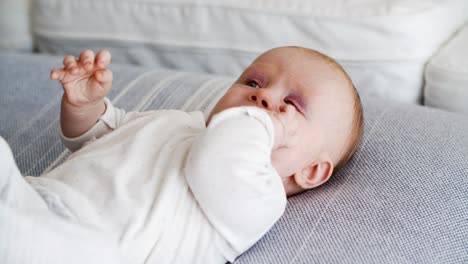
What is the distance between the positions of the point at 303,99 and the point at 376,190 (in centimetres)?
18

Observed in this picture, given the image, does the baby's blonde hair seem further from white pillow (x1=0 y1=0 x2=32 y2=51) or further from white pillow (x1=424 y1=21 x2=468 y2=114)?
white pillow (x1=0 y1=0 x2=32 y2=51)

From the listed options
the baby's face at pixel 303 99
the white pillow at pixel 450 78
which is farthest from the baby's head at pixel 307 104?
the white pillow at pixel 450 78

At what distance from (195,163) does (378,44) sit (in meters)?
0.68

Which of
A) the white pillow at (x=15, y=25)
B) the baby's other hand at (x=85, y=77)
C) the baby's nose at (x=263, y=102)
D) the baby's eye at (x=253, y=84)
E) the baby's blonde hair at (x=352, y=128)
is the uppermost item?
the baby's other hand at (x=85, y=77)

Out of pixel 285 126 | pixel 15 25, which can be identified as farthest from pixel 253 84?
pixel 15 25

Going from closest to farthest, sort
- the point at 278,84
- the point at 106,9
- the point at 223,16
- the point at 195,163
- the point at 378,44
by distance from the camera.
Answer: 1. the point at 195,163
2. the point at 278,84
3. the point at 378,44
4. the point at 223,16
5. the point at 106,9

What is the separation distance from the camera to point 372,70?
4.41 feet

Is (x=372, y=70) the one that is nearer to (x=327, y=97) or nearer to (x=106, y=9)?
(x=327, y=97)

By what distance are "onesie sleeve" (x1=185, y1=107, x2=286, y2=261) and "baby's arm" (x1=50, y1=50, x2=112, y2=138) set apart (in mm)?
209

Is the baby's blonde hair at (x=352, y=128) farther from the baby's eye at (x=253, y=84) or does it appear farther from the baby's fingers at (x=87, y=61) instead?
the baby's fingers at (x=87, y=61)

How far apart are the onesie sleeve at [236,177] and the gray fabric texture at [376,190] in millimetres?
59

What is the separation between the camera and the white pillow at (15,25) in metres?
1.70

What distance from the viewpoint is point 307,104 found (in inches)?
36.6

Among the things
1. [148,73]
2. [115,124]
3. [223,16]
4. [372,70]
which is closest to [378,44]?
[372,70]
